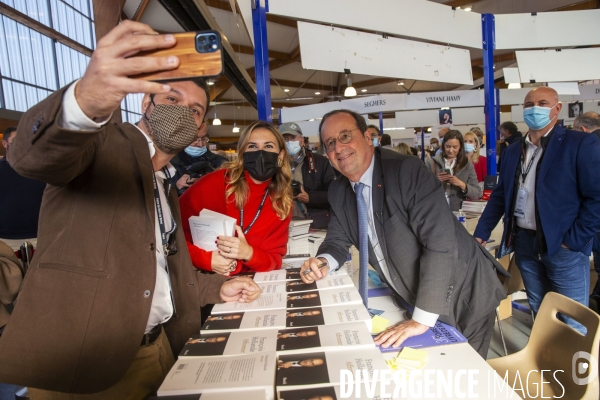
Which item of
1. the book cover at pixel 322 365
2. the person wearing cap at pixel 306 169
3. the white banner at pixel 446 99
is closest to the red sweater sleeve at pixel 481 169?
the white banner at pixel 446 99

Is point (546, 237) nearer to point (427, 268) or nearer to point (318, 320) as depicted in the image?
point (427, 268)

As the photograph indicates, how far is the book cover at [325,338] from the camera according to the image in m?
0.93

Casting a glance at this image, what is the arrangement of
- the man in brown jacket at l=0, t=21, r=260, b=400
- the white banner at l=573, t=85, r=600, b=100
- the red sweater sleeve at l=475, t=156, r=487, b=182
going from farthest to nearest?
the white banner at l=573, t=85, r=600, b=100
the red sweater sleeve at l=475, t=156, r=487, b=182
the man in brown jacket at l=0, t=21, r=260, b=400

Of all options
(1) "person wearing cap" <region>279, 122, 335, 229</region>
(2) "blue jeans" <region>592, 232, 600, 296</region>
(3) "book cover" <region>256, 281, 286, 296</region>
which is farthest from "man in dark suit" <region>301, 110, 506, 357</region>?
(2) "blue jeans" <region>592, 232, 600, 296</region>

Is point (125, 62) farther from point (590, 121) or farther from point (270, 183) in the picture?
point (590, 121)

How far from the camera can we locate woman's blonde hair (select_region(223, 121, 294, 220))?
194 cm

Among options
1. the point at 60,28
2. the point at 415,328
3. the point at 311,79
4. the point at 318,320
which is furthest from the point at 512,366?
the point at 311,79

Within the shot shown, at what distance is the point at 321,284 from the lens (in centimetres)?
144

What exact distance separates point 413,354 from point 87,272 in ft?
3.36

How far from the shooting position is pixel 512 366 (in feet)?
5.41

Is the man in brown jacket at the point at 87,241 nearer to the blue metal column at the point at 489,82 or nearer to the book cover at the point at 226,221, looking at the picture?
the book cover at the point at 226,221

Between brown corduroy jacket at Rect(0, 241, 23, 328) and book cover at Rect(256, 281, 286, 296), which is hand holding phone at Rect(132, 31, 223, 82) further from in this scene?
brown corduroy jacket at Rect(0, 241, 23, 328)

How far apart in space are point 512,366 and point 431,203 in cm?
93

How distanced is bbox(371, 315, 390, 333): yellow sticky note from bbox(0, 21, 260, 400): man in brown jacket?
833 millimetres
